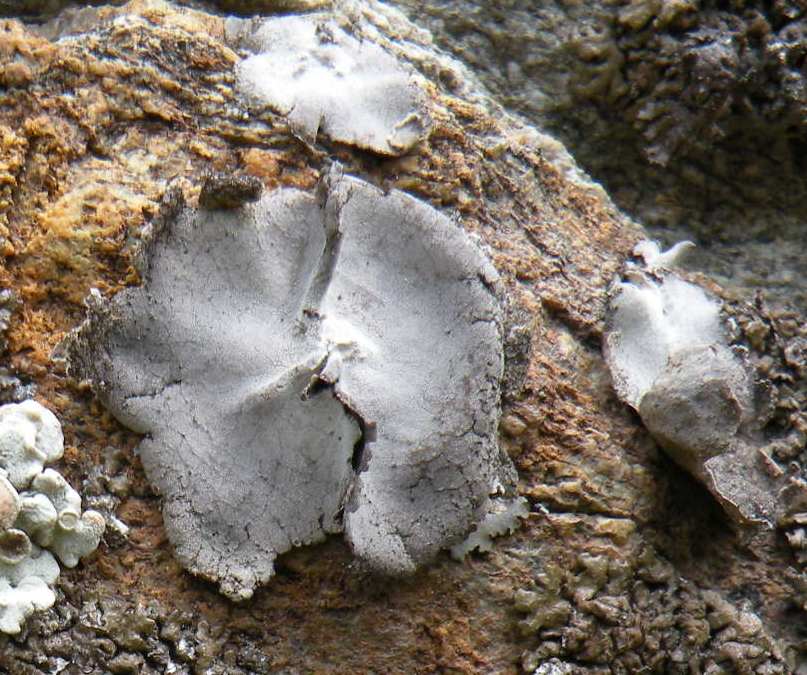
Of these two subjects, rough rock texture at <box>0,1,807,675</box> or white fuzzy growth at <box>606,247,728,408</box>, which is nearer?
rough rock texture at <box>0,1,807,675</box>

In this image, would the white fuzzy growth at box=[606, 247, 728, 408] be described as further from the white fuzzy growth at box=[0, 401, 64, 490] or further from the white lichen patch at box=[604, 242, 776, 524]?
the white fuzzy growth at box=[0, 401, 64, 490]

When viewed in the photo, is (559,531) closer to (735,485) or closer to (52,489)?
(735,485)

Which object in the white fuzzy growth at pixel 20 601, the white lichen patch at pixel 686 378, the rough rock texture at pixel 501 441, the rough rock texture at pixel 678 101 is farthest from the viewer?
the rough rock texture at pixel 678 101

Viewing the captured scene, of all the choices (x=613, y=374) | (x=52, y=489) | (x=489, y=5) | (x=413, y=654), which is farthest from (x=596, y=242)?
(x=52, y=489)

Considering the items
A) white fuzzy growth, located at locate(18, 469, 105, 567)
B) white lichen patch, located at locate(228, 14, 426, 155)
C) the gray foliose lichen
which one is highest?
white lichen patch, located at locate(228, 14, 426, 155)

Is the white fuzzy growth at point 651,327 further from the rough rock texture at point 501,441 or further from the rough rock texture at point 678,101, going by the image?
the rough rock texture at point 678,101

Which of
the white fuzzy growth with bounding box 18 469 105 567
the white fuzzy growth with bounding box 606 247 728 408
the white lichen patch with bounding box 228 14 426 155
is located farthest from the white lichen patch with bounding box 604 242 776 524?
the white fuzzy growth with bounding box 18 469 105 567

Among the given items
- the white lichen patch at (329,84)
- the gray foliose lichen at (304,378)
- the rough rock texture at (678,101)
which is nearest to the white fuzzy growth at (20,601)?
the gray foliose lichen at (304,378)

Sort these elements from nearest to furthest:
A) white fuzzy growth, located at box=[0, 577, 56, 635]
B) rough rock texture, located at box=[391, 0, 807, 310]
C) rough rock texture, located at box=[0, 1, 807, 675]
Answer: white fuzzy growth, located at box=[0, 577, 56, 635]
rough rock texture, located at box=[0, 1, 807, 675]
rough rock texture, located at box=[391, 0, 807, 310]
